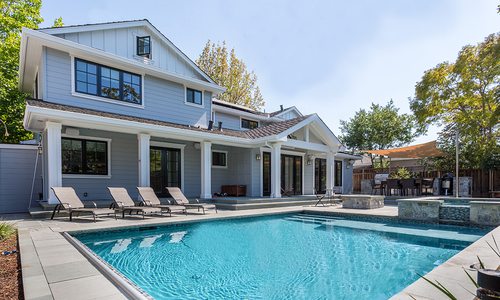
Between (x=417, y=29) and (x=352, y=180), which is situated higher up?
(x=417, y=29)

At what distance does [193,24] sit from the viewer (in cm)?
1681

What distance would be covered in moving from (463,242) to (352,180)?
1621 centimetres

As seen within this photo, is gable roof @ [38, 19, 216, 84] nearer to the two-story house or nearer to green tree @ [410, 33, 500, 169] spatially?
the two-story house

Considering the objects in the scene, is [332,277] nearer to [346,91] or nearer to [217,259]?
[217,259]

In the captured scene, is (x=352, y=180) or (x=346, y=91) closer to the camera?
(x=346, y=91)

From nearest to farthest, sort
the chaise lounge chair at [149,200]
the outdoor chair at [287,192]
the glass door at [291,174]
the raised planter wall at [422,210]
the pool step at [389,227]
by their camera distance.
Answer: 1. the pool step at [389,227]
2. the raised planter wall at [422,210]
3. the chaise lounge chair at [149,200]
4. the outdoor chair at [287,192]
5. the glass door at [291,174]

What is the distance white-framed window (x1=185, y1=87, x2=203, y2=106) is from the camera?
14.4 m

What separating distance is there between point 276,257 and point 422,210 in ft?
21.0

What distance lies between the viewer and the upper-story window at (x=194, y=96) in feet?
47.4

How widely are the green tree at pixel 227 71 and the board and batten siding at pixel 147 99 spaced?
14888 mm

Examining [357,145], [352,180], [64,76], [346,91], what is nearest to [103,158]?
[64,76]

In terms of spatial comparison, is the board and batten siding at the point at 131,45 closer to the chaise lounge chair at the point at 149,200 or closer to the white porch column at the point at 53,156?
the white porch column at the point at 53,156

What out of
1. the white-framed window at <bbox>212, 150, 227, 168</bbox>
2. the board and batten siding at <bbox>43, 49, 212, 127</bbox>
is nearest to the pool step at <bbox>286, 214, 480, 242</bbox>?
the white-framed window at <bbox>212, 150, 227, 168</bbox>

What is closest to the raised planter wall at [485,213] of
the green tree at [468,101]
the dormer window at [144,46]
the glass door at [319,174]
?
the green tree at [468,101]
